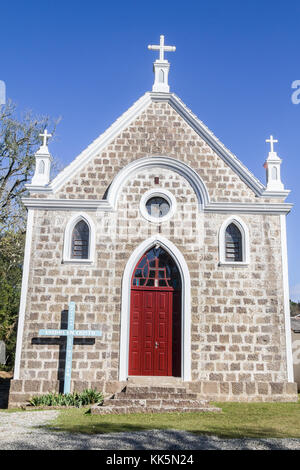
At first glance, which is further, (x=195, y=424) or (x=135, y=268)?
(x=135, y=268)

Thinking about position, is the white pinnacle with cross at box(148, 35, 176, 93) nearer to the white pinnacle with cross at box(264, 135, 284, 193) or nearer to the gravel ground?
the white pinnacle with cross at box(264, 135, 284, 193)

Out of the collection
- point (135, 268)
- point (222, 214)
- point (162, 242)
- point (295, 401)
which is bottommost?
point (295, 401)

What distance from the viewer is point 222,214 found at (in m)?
13.9

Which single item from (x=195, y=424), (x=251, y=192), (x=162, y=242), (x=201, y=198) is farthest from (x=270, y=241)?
(x=195, y=424)

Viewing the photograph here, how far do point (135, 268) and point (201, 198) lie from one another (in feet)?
10.3

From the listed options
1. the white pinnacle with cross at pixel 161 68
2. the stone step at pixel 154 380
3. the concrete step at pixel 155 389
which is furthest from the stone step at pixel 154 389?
the white pinnacle with cross at pixel 161 68

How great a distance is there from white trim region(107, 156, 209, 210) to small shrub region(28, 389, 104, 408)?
18.8 ft

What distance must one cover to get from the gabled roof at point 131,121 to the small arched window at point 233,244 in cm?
146

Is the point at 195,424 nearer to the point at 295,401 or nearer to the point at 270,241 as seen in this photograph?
the point at 295,401

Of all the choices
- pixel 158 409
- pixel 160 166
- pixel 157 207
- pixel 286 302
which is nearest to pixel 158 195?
pixel 157 207

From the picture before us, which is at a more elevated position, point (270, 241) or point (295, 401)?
point (270, 241)

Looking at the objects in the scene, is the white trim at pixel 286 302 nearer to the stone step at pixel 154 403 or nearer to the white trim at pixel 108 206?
the white trim at pixel 108 206

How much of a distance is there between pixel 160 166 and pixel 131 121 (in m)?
1.91

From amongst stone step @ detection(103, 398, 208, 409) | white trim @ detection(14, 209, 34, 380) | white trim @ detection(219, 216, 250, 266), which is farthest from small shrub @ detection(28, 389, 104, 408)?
white trim @ detection(219, 216, 250, 266)
